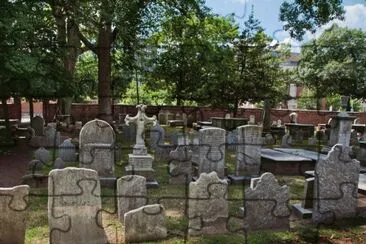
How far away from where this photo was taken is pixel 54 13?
54.1 feet

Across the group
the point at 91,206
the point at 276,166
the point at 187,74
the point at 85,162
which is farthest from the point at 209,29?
the point at 91,206

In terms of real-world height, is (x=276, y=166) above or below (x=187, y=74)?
below

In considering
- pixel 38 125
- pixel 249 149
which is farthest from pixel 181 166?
pixel 38 125

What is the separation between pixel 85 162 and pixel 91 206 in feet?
14.8

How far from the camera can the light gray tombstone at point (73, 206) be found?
6062 millimetres

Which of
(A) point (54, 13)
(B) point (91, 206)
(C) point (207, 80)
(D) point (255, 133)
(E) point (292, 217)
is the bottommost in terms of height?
(E) point (292, 217)

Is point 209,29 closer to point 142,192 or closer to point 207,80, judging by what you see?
point 207,80

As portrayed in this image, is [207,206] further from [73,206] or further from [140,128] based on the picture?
[140,128]

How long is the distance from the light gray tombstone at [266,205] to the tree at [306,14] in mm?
9785

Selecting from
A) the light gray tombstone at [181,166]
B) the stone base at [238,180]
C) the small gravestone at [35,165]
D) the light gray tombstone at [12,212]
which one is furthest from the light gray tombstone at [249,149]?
the light gray tombstone at [12,212]

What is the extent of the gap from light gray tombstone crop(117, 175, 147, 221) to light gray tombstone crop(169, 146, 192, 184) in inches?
145

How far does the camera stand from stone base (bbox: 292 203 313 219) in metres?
7.62

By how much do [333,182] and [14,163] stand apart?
9444 millimetres

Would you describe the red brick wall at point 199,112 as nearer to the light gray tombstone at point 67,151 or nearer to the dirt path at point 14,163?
the dirt path at point 14,163
